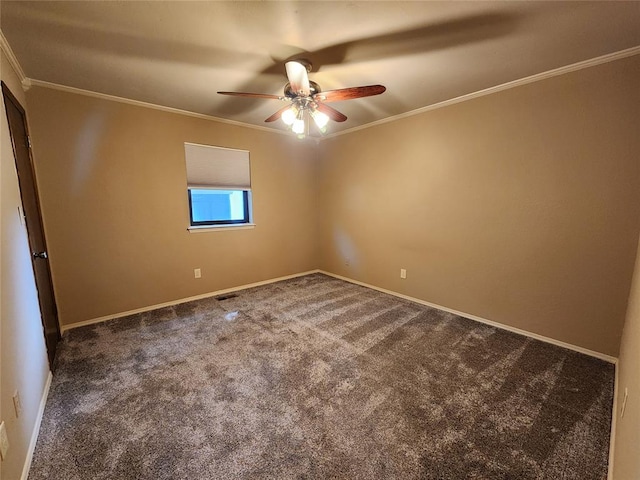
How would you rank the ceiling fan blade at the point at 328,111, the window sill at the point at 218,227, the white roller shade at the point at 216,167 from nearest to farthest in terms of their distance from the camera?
1. the ceiling fan blade at the point at 328,111
2. the white roller shade at the point at 216,167
3. the window sill at the point at 218,227

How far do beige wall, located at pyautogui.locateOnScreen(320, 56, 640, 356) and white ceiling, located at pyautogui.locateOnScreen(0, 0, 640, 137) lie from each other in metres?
0.34

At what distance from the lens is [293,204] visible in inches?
170

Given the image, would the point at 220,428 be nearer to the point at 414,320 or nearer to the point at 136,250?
the point at 414,320

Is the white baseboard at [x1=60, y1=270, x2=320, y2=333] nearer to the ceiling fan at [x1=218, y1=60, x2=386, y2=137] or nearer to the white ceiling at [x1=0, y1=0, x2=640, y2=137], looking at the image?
the white ceiling at [x1=0, y1=0, x2=640, y2=137]

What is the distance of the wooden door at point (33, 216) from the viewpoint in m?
1.90

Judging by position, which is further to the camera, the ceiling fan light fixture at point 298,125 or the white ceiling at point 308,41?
the ceiling fan light fixture at point 298,125

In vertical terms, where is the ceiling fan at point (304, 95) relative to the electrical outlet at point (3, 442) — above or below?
above

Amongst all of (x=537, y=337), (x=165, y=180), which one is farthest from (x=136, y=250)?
(x=537, y=337)

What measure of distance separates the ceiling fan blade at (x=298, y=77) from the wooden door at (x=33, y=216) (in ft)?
6.05

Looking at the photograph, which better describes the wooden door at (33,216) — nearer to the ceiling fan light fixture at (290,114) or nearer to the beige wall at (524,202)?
the ceiling fan light fixture at (290,114)

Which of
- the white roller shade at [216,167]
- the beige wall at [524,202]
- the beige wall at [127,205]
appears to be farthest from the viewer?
the white roller shade at [216,167]

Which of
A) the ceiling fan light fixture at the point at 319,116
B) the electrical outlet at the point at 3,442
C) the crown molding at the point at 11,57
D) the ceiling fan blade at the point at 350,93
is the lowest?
the electrical outlet at the point at 3,442

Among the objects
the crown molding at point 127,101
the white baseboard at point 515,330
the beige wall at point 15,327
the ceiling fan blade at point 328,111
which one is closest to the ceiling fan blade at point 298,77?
the ceiling fan blade at point 328,111

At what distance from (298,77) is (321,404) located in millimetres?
2148
